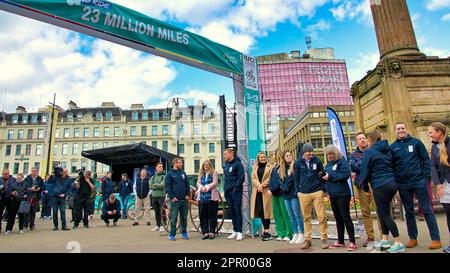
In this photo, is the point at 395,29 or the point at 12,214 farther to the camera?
the point at 395,29

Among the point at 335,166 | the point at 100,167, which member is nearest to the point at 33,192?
the point at 335,166

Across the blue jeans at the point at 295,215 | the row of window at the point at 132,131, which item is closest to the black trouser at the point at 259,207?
the blue jeans at the point at 295,215

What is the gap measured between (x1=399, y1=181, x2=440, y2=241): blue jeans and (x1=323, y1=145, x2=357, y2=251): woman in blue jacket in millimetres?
863

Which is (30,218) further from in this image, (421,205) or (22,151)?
(22,151)

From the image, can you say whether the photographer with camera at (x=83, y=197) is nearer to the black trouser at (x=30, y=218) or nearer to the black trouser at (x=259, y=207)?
the black trouser at (x=30, y=218)

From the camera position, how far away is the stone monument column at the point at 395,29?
10.4 metres

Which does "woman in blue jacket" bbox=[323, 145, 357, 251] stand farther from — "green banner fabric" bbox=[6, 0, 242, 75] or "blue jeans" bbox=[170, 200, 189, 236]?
"green banner fabric" bbox=[6, 0, 242, 75]

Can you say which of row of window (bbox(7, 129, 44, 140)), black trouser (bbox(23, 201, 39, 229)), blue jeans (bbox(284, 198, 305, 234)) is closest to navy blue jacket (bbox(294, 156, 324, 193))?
blue jeans (bbox(284, 198, 305, 234))

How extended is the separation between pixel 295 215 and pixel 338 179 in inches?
58.8

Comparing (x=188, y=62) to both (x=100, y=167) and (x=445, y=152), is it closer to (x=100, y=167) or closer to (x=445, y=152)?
(x=445, y=152)

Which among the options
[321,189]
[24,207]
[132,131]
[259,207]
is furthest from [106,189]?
[132,131]

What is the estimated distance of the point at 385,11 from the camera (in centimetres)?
1063

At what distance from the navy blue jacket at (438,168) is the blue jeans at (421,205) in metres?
0.20

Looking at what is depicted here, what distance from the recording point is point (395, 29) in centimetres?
1051
